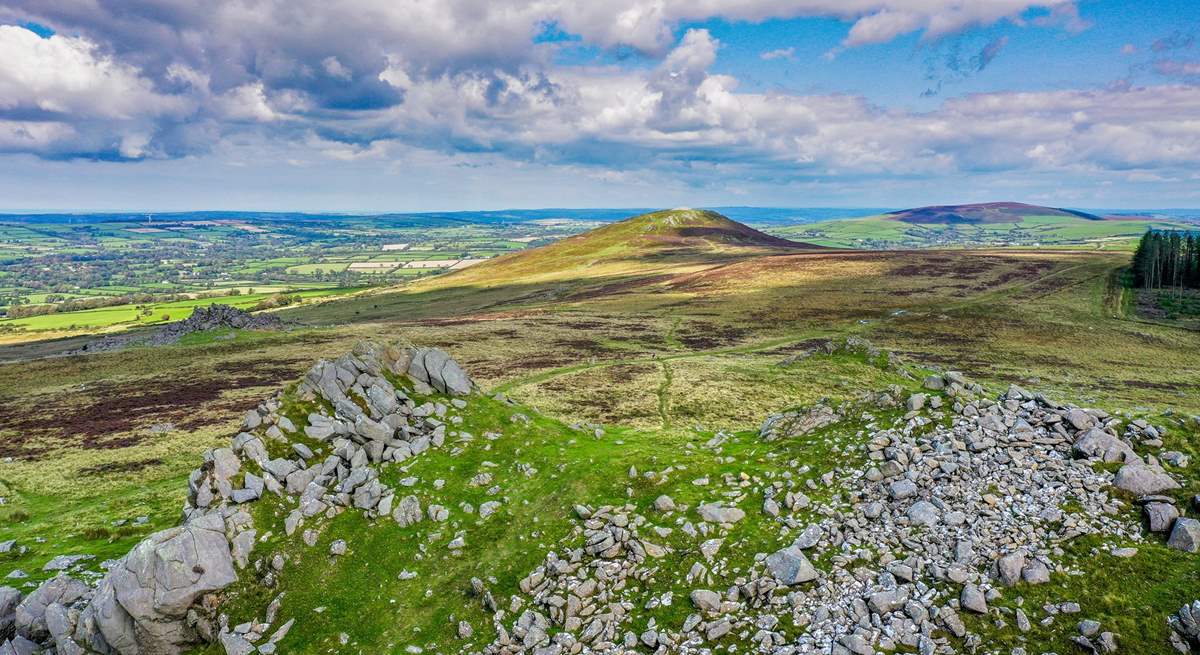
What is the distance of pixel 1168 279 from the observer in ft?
442

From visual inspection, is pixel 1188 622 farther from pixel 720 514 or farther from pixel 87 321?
pixel 87 321

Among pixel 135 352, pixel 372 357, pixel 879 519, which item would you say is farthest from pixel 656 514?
pixel 135 352

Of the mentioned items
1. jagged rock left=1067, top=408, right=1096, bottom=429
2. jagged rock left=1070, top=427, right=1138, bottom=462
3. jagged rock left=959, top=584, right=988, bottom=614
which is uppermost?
jagged rock left=1067, top=408, right=1096, bottom=429

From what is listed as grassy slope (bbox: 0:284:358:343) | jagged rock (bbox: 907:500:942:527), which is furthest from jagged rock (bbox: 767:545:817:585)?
grassy slope (bbox: 0:284:358:343)

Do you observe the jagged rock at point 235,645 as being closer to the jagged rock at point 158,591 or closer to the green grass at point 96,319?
the jagged rock at point 158,591

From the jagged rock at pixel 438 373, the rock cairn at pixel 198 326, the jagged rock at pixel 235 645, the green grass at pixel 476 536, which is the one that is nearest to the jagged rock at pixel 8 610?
the green grass at pixel 476 536

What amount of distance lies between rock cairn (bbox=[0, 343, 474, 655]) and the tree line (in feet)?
527

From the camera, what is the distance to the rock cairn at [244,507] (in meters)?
19.1

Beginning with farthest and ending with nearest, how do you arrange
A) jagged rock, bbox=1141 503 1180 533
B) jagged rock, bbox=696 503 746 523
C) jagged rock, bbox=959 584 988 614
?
jagged rock, bbox=696 503 746 523, jagged rock, bbox=1141 503 1180 533, jagged rock, bbox=959 584 988 614

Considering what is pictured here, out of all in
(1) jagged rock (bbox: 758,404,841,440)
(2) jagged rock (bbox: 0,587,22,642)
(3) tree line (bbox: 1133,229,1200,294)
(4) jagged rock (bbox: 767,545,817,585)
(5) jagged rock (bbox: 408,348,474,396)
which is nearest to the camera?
(4) jagged rock (bbox: 767,545,817,585)

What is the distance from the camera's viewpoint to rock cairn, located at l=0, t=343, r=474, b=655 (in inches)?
752

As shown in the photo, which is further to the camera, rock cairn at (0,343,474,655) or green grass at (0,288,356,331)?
green grass at (0,288,356,331)

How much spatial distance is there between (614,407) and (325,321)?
397ft

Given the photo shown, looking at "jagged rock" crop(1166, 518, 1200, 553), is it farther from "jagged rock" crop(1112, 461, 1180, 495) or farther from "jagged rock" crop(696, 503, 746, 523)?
"jagged rock" crop(696, 503, 746, 523)
